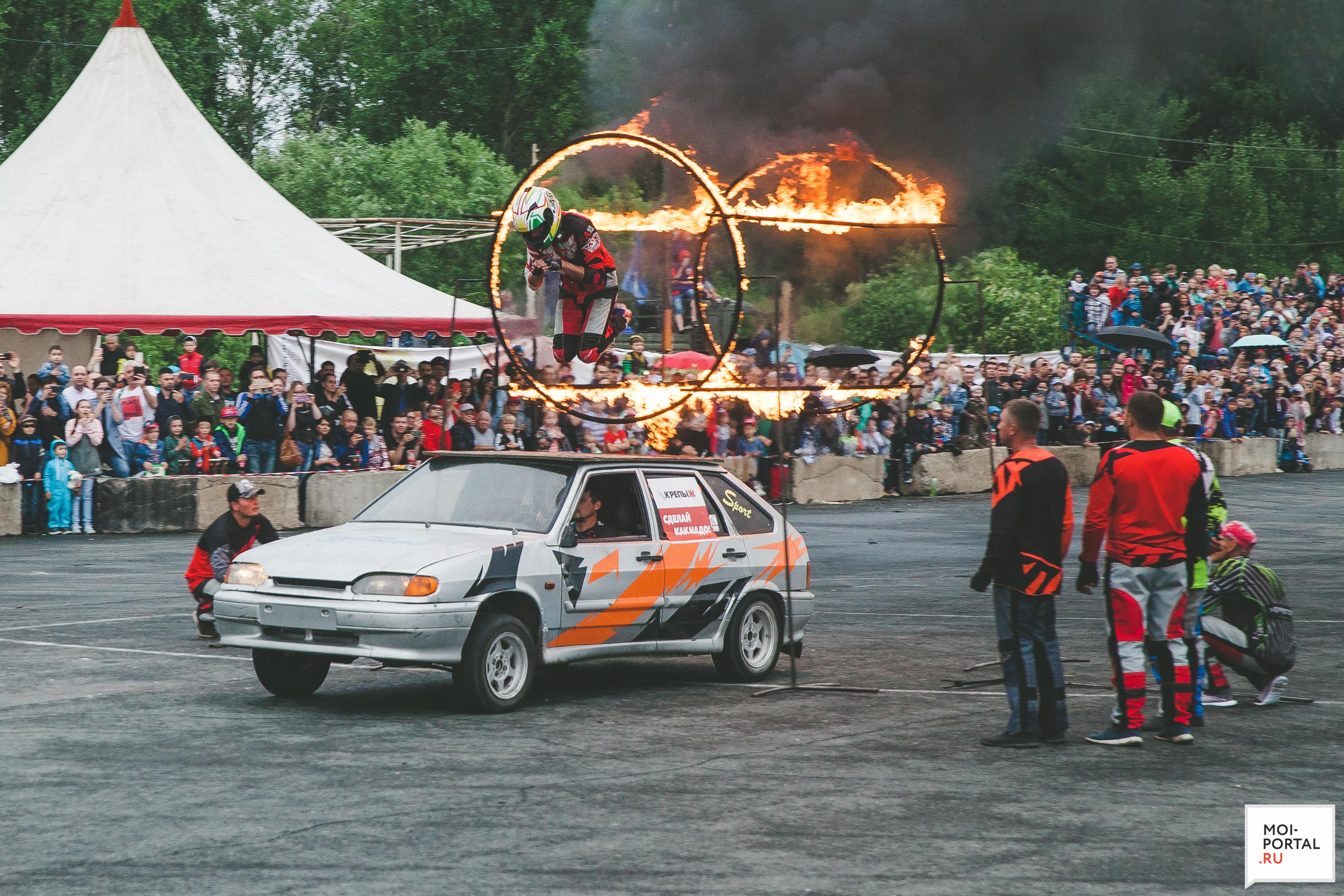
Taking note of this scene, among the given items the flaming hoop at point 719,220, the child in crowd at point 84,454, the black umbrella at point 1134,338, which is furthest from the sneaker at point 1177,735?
the black umbrella at point 1134,338

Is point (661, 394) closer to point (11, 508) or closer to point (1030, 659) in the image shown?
point (1030, 659)

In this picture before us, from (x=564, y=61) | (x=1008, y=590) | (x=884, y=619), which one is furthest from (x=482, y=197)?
(x=1008, y=590)

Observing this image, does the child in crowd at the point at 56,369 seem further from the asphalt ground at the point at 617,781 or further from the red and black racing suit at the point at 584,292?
the red and black racing suit at the point at 584,292

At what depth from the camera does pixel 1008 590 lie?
26.9ft

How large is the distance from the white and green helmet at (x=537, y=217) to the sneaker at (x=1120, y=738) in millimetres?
4573

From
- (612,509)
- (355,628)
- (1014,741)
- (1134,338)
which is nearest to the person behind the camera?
(1014,741)

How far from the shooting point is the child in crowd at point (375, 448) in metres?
20.9

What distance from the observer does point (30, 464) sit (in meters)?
18.8

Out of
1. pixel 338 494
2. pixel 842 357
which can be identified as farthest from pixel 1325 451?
pixel 842 357

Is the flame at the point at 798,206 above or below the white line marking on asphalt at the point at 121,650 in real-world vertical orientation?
above

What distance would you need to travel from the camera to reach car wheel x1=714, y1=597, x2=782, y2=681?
10.3 meters

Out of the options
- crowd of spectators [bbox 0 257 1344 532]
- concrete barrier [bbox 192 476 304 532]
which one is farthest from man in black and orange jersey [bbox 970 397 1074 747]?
concrete barrier [bbox 192 476 304 532]

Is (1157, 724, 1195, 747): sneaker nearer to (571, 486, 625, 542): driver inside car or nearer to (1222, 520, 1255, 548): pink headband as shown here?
(1222, 520, 1255, 548): pink headband

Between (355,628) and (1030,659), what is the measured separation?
3684 mm
